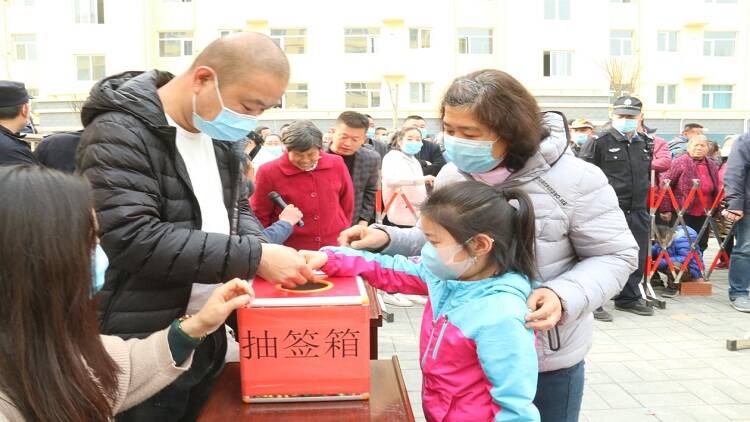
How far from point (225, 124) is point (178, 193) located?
0.90 ft

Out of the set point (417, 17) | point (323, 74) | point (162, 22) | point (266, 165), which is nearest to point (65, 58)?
point (162, 22)

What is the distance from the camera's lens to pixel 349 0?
23.5 metres

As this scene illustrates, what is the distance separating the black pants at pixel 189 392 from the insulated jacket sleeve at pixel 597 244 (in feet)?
3.30

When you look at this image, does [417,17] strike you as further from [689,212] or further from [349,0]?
[689,212]

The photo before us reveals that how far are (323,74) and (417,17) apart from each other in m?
4.32

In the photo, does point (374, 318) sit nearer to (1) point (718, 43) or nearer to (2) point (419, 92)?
(2) point (419, 92)

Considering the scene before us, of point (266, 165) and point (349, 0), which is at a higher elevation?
point (349, 0)

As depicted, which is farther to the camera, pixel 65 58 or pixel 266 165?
pixel 65 58

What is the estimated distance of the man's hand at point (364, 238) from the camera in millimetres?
1939

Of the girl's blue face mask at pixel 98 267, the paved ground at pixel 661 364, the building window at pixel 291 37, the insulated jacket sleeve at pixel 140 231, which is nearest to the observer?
the girl's blue face mask at pixel 98 267

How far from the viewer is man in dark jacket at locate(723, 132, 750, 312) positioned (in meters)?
5.59

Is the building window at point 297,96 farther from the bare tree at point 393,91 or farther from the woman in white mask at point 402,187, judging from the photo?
the woman in white mask at point 402,187

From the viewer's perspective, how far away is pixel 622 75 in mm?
23922

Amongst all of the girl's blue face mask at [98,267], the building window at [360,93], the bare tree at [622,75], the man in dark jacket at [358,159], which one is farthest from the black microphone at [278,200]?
the bare tree at [622,75]
